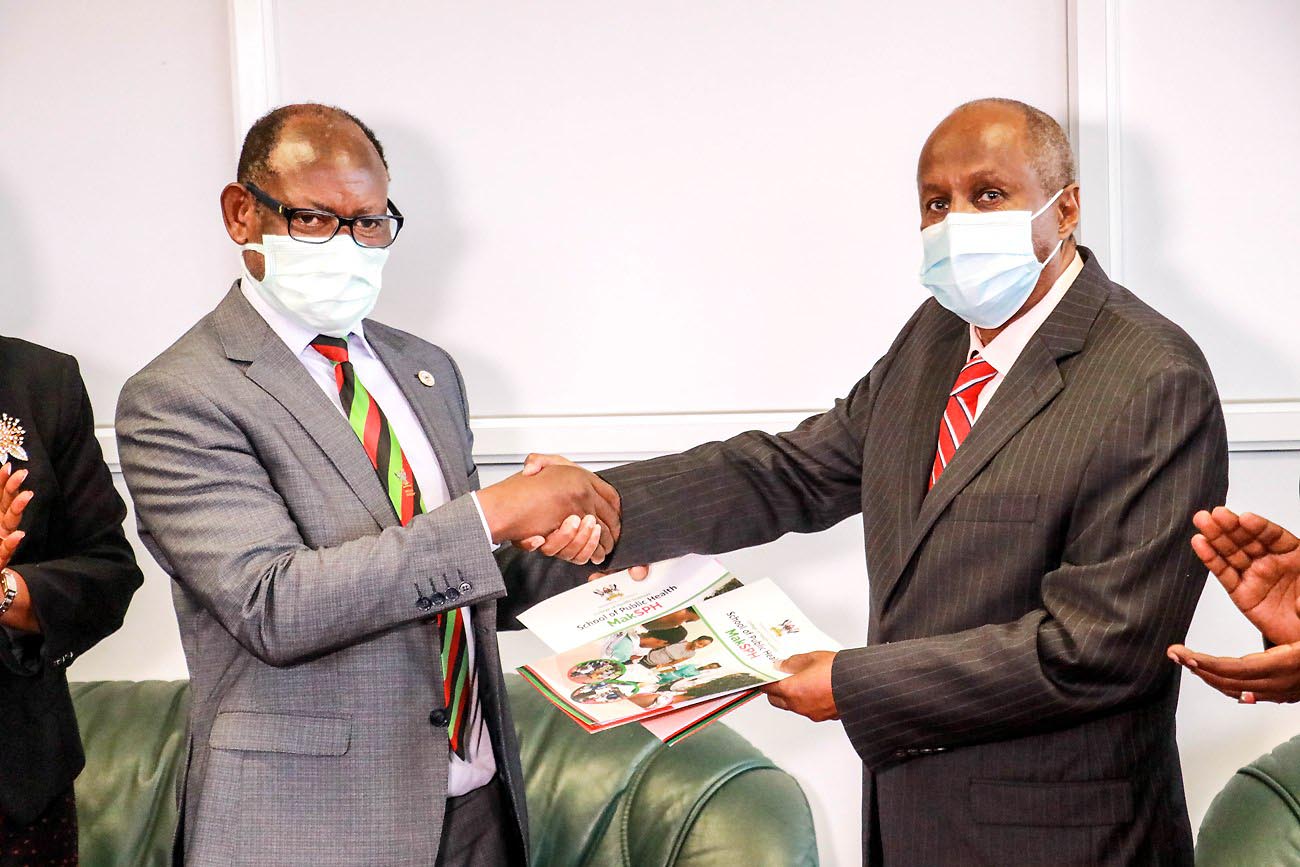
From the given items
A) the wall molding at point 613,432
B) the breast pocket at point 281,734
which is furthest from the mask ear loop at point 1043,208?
the breast pocket at point 281,734

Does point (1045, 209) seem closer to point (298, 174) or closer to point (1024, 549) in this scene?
point (1024, 549)

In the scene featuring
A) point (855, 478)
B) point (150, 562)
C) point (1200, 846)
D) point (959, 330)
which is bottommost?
point (1200, 846)

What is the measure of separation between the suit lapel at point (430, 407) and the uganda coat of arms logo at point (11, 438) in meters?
0.64

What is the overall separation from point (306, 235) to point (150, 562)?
5.11 ft

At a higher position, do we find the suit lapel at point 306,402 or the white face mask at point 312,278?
the white face mask at point 312,278

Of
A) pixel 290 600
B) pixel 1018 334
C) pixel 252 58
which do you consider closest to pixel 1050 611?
pixel 1018 334

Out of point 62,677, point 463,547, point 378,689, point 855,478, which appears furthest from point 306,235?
point 855,478

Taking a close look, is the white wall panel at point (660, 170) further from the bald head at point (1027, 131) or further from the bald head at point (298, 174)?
the bald head at point (298, 174)

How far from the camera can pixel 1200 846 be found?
2529mm

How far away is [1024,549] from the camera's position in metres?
1.92

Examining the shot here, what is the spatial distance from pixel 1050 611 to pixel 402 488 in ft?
3.41

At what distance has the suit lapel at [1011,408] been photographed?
196 cm

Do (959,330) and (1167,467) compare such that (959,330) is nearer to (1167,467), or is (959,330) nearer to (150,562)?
(1167,467)

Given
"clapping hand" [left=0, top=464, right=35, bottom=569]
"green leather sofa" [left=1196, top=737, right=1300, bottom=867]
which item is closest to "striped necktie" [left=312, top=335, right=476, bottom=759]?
"clapping hand" [left=0, top=464, right=35, bottom=569]
